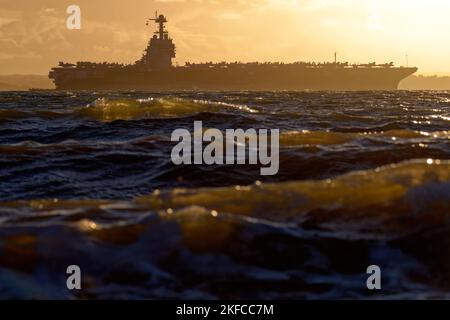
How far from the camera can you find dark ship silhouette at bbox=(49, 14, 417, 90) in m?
122

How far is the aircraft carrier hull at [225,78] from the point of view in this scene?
122188 mm

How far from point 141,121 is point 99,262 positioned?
37.3ft

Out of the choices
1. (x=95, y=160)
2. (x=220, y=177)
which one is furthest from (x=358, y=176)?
(x=95, y=160)

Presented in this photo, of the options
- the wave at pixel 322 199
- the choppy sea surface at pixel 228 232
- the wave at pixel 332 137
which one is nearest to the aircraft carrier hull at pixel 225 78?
the wave at pixel 332 137

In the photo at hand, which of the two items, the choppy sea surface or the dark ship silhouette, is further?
the dark ship silhouette

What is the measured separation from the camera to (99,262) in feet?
12.1

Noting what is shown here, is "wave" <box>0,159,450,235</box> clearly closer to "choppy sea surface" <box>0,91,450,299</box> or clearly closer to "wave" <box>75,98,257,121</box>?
"choppy sea surface" <box>0,91,450,299</box>

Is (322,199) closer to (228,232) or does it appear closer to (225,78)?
(228,232)

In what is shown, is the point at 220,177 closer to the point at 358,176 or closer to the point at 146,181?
the point at 146,181

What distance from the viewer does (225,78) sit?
126m

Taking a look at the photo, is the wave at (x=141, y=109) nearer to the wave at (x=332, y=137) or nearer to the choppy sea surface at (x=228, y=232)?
the wave at (x=332, y=137)

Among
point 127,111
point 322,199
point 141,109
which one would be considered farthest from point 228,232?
point 141,109

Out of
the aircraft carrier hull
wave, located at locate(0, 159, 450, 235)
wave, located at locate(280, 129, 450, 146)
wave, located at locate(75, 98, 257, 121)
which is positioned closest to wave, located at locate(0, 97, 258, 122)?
wave, located at locate(75, 98, 257, 121)

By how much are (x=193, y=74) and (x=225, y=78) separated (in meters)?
7.30
